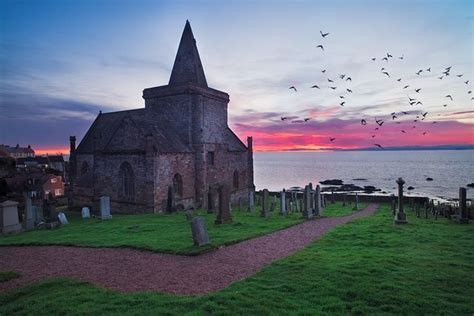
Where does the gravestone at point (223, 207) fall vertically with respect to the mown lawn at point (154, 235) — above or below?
above

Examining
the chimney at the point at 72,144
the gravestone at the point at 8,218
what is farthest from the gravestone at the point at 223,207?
the chimney at the point at 72,144

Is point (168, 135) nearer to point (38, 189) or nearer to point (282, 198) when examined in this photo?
point (282, 198)

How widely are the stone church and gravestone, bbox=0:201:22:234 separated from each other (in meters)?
7.00

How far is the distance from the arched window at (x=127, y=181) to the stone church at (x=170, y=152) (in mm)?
65

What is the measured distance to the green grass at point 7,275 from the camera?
8.63 metres

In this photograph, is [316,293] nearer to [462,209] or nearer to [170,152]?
[462,209]

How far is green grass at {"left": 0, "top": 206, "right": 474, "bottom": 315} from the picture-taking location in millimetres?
5984

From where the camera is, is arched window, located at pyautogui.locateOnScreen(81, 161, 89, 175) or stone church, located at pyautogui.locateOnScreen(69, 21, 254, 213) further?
arched window, located at pyautogui.locateOnScreen(81, 161, 89, 175)

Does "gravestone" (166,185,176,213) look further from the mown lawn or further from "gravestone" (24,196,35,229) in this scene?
"gravestone" (24,196,35,229)

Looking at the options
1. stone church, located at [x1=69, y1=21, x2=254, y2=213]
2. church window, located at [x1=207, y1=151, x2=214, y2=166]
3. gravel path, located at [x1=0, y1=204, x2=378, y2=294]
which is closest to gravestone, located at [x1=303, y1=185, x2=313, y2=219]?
gravel path, located at [x1=0, y1=204, x2=378, y2=294]

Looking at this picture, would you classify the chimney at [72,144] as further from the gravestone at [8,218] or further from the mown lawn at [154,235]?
the mown lawn at [154,235]

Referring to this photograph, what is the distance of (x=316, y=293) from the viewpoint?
21.8 feet

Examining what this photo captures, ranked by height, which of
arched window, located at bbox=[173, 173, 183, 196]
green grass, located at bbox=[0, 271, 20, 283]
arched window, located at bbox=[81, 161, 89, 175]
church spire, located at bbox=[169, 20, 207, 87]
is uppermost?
church spire, located at bbox=[169, 20, 207, 87]

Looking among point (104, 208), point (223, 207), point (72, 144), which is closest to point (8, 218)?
point (104, 208)
